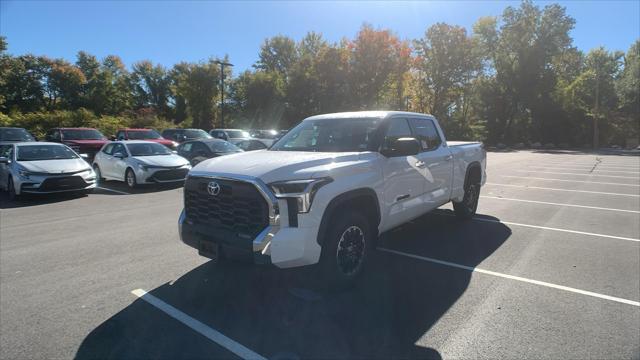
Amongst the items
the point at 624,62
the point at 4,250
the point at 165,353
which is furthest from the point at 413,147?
the point at 624,62

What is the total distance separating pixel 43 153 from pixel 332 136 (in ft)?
32.8

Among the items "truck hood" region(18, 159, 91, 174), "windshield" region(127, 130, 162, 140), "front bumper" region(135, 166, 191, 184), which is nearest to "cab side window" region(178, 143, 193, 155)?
"front bumper" region(135, 166, 191, 184)

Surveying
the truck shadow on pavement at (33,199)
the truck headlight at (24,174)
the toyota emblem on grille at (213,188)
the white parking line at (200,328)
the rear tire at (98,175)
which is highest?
the toyota emblem on grille at (213,188)

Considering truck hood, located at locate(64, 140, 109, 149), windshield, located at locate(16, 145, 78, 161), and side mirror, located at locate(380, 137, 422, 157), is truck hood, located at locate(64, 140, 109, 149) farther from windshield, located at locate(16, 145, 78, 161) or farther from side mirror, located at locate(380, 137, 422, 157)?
side mirror, located at locate(380, 137, 422, 157)

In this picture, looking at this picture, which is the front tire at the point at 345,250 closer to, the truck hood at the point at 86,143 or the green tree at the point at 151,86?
the truck hood at the point at 86,143

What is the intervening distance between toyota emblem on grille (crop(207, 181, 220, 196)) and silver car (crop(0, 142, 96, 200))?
27.3 ft

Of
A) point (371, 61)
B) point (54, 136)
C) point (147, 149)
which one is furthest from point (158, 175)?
point (371, 61)

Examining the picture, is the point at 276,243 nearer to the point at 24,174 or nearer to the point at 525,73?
the point at 24,174

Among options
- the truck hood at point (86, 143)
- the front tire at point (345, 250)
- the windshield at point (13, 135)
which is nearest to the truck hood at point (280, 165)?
the front tire at point (345, 250)

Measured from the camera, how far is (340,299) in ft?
13.4

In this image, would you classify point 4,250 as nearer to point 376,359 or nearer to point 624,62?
point 376,359

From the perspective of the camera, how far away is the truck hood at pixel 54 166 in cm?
1031

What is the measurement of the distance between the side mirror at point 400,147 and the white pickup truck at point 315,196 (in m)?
0.01

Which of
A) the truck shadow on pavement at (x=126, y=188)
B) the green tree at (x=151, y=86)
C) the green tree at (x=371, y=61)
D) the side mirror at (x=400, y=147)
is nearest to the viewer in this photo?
the side mirror at (x=400, y=147)
